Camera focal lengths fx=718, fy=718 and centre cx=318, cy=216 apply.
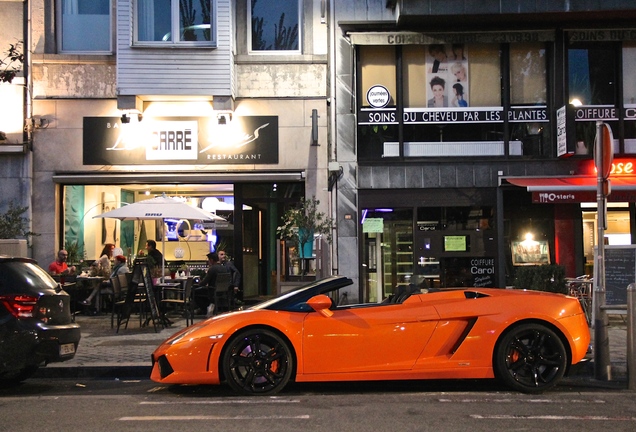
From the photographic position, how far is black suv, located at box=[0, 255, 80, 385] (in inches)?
291

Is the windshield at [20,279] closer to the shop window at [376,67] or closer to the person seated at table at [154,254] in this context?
the person seated at table at [154,254]

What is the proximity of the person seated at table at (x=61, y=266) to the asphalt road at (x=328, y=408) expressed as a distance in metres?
6.72

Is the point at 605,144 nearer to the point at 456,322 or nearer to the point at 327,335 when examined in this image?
the point at 456,322

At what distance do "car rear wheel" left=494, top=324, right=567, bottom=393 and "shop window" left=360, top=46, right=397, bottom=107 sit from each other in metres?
9.12

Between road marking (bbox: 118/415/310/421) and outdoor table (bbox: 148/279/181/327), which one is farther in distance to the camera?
outdoor table (bbox: 148/279/181/327)

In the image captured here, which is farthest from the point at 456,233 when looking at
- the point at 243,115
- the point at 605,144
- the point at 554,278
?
the point at 605,144

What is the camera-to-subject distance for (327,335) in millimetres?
7281

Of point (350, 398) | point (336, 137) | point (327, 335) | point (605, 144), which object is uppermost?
point (336, 137)

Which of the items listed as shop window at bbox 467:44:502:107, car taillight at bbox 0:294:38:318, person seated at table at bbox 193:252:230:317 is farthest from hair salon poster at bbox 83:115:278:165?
car taillight at bbox 0:294:38:318

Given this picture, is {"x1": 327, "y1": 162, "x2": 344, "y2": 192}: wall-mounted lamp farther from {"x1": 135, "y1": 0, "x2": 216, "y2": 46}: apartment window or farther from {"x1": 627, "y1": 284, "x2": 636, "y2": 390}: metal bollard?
{"x1": 627, "y1": 284, "x2": 636, "y2": 390}: metal bollard

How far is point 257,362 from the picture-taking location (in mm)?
7328

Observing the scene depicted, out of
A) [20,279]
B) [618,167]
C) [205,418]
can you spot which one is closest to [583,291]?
[618,167]

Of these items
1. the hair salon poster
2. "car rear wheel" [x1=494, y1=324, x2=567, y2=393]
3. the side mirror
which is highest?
the hair salon poster

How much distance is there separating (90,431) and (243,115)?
10.4 meters
